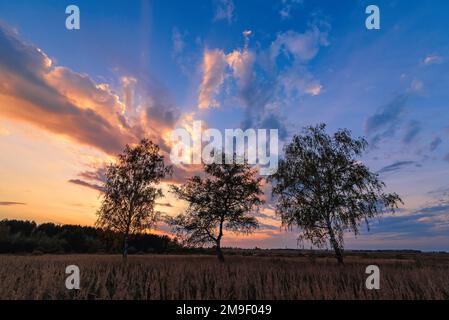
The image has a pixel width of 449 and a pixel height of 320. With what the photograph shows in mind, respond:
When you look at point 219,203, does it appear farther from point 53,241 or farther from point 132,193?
point 53,241

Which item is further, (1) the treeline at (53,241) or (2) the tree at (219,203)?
(1) the treeline at (53,241)

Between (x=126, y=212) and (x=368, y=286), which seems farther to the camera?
(x=126, y=212)

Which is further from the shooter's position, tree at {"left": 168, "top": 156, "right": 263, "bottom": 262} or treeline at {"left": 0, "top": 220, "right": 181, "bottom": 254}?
treeline at {"left": 0, "top": 220, "right": 181, "bottom": 254}

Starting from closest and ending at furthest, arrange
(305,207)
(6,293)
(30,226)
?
(6,293) < (305,207) < (30,226)

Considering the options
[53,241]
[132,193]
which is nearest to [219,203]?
[132,193]

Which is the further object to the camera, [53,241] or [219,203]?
[53,241]

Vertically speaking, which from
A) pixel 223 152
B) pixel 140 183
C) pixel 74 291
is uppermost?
pixel 223 152

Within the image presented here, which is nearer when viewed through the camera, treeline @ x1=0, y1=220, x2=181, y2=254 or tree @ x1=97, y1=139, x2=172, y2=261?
tree @ x1=97, y1=139, x2=172, y2=261

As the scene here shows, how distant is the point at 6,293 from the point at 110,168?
986 inches

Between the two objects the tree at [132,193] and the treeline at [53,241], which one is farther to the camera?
the treeline at [53,241]

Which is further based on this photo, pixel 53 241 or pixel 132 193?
pixel 53 241
